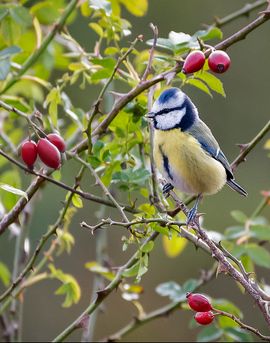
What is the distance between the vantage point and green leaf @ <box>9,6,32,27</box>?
1.54 meters

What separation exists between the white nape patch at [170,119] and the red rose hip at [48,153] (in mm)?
490

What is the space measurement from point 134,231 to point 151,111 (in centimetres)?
27

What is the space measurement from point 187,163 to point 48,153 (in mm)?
568

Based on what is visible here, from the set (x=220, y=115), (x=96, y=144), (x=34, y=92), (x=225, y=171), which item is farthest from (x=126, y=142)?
(x=220, y=115)

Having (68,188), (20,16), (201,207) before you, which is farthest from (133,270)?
(201,207)

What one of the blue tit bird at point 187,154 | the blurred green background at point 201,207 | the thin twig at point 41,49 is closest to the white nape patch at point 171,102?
the blue tit bird at point 187,154

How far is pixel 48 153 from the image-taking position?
1.15 m

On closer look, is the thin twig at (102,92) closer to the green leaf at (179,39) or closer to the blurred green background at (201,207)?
the green leaf at (179,39)

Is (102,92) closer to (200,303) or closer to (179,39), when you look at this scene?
(179,39)

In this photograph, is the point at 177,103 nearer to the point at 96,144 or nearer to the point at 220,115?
the point at 96,144

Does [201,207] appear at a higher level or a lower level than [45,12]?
lower

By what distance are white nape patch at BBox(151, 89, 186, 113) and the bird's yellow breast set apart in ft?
0.29

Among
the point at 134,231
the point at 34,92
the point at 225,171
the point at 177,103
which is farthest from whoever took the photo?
the point at 34,92

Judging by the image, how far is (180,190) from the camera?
1642mm
